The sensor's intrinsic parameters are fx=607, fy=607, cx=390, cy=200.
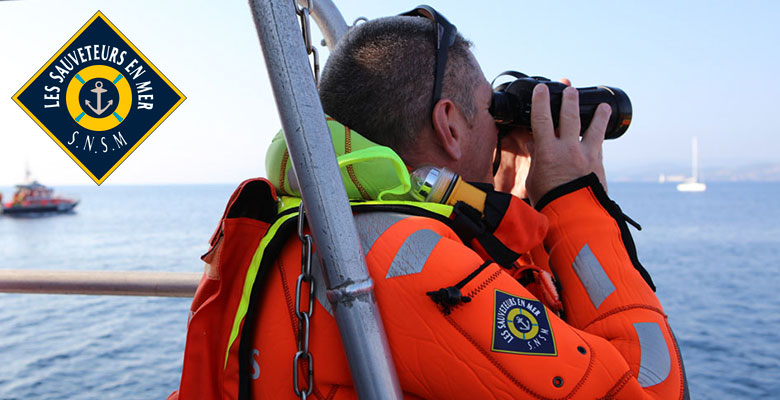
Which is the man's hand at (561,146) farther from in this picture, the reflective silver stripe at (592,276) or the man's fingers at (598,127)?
the reflective silver stripe at (592,276)

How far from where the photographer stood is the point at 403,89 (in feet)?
4.01

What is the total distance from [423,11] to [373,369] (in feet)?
2.60

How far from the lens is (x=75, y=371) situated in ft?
49.0

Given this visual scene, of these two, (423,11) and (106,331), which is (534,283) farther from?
(106,331)

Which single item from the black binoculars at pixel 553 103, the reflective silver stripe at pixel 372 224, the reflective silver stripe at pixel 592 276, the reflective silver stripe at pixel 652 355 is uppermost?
the black binoculars at pixel 553 103

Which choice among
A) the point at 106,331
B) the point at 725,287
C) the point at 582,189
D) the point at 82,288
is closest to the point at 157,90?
the point at 82,288

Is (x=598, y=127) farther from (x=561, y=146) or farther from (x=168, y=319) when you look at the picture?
(x=168, y=319)

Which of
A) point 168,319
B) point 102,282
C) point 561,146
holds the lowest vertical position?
point 168,319

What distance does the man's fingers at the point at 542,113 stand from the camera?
4.40ft

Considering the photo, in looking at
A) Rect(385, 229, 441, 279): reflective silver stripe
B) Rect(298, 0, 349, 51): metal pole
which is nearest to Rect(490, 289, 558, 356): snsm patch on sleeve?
Rect(385, 229, 441, 279): reflective silver stripe

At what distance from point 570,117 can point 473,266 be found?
0.56 metres

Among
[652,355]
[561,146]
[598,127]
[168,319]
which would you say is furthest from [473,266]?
[168,319]

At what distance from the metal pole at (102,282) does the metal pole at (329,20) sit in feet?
2.79

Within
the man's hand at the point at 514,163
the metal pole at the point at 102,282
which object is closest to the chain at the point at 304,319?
the man's hand at the point at 514,163
